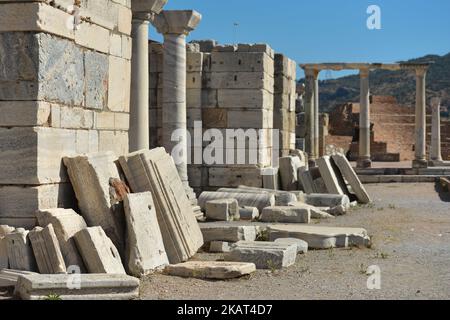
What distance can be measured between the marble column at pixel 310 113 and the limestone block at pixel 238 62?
31.8 ft

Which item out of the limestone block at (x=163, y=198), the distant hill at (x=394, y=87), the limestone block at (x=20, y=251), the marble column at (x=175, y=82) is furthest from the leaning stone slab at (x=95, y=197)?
the distant hill at (x=394, y=87)

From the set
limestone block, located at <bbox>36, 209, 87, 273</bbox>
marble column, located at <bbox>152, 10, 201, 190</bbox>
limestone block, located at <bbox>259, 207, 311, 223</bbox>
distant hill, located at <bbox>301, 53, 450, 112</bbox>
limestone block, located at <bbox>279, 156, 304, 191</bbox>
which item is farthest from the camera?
distant hill, located at <bbox>301, 53, 450, 112</bbox>

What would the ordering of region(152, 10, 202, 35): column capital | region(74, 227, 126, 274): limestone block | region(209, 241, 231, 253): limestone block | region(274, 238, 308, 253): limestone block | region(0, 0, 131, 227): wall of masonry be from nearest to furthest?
region(74, 227, 126, 274): limestone block
region(0, 0, 131, 227): wall of masonry
region(274, 238, 308, 253): limestone block
region(209, 241, 231, 253): limestone block
region(152, 10, 202, 35): column capital

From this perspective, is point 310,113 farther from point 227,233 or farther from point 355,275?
point 355,275

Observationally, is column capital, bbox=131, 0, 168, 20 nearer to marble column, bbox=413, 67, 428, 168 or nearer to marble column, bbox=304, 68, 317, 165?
marble column, bbox=304, 68, 317, 165

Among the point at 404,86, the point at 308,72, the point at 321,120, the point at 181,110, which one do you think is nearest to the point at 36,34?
the point at 181,110

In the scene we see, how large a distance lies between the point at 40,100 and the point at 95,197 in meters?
1.28

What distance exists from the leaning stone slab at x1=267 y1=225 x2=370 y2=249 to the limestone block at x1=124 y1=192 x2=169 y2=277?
8.25 feet

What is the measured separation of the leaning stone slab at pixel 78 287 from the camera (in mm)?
6352

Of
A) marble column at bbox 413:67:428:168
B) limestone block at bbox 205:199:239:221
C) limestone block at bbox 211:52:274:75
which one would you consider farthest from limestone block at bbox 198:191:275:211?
marble column at bbox 413:67:428:168

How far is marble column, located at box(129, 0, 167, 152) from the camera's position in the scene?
38.8 feet

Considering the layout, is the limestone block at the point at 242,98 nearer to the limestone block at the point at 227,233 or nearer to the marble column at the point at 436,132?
the limestone block at the point at 227,233

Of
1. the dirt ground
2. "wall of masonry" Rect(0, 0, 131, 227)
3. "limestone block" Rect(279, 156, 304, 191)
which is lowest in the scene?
the dirt ground
